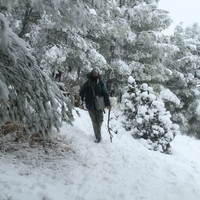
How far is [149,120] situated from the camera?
23.5ft

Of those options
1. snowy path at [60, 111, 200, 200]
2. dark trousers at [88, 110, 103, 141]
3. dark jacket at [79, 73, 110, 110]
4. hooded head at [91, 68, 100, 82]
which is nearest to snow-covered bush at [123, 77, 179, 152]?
snowy path at [60, 111, 200, 200]

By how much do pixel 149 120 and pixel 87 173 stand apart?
405 centimetres

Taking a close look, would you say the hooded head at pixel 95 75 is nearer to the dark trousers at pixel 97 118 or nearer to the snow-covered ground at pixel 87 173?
the dark trousers at pixel 97 118

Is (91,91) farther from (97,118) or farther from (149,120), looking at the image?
(149,120)

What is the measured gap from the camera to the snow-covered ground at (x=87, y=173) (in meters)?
3.05

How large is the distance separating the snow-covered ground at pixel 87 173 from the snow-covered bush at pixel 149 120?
4.20 ft

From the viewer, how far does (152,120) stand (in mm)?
7133

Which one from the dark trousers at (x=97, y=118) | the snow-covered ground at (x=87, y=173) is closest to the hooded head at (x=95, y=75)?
the dark trousers at (x=97, y=118)

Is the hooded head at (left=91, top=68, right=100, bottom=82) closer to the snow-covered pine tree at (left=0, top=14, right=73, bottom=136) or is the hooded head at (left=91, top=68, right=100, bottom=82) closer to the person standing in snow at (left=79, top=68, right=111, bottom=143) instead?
the person standing in snow at (left=79, top=68, right=111, bottom=143)

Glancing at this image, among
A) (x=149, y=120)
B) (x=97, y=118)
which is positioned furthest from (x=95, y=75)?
(x=149, y=120)

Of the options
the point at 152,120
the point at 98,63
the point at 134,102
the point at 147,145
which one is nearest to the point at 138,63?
the point at 98,63

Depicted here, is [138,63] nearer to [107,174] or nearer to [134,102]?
[134,102]

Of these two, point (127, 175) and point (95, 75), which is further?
point (95, 75)

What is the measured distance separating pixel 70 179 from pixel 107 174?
88cm
